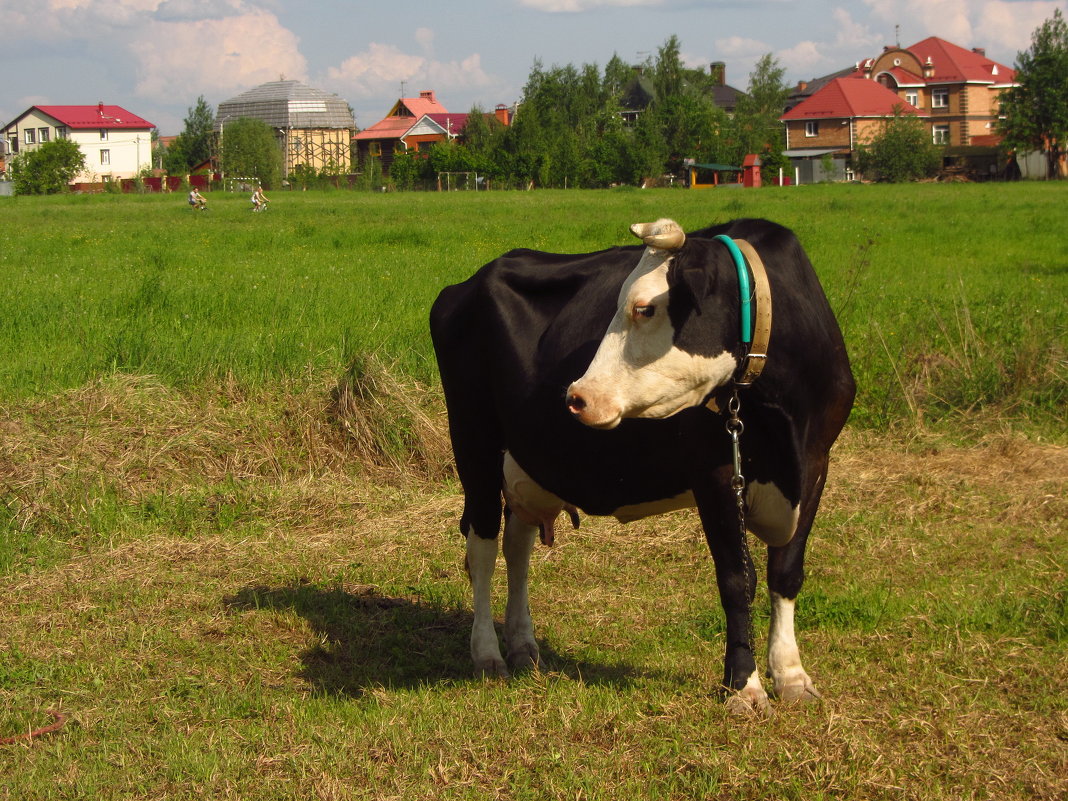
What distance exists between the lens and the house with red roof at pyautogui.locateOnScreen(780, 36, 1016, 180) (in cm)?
8106

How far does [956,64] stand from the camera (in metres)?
87.9

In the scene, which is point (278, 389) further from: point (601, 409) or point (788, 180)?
point (788, 180)

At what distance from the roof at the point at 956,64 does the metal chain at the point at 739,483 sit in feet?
298

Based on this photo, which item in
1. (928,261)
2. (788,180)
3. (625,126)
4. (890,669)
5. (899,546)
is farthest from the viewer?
(625,126)

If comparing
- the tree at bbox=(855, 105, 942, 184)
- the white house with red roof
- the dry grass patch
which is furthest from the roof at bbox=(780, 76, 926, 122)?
the dry grass patch

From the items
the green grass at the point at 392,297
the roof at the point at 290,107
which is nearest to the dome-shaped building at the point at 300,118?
the roof at the point at 290,107

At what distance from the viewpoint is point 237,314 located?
10953 millimetres

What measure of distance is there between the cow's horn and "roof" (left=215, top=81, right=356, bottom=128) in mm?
110356

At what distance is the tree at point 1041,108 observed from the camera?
66.5 metres

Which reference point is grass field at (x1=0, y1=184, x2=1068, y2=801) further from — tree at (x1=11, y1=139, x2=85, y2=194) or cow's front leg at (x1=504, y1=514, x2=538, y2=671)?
tree at (x1=11, y1=139, x2=85, y2=194)

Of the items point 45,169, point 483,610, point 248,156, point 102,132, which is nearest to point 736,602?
point 483,610

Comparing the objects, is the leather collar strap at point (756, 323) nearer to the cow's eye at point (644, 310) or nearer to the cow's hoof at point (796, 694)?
the cow's eye at point (644, 310)

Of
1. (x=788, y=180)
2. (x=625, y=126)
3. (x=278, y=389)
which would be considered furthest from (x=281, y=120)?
(x=278, y=389)

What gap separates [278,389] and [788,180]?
6867cm
